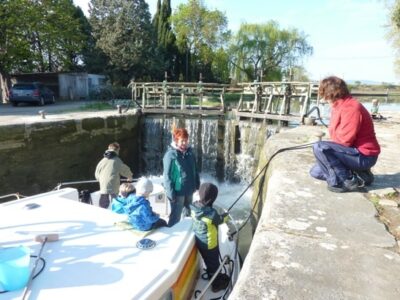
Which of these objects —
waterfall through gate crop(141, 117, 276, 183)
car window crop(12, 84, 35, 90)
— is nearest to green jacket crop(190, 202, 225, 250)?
waterfall through gate crop(141, 117, 276, 183)

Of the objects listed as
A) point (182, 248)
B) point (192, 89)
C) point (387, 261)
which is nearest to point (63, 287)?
point (182, 248)

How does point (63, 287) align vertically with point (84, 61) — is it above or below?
below

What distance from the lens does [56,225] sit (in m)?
3.79

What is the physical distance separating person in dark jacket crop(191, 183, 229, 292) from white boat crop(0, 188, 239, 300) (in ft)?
0.30

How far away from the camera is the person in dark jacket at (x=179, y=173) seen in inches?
182

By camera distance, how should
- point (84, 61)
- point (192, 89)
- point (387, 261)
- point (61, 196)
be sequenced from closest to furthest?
1. point (387, 261)
2. point (61, 196)
3. point (192, 89)
4. point (84, 61)

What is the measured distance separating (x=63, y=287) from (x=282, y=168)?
2838mm

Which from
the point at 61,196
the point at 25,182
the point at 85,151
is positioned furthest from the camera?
the point at 85,151

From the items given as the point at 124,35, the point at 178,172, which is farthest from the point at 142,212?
the point at 124,35

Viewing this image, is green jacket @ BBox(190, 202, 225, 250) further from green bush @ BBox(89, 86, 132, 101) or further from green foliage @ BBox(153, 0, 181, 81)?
green foliage @ BBox(153, 0, 181, 81)

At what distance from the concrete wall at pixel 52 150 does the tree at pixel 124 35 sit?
18158 mm

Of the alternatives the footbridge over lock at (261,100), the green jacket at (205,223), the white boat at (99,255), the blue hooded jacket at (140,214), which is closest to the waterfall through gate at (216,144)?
the footbridge over lock at (261,100)

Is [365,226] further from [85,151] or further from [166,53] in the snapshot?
[166,53]

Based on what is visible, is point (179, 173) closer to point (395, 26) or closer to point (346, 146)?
point (346, 146)
